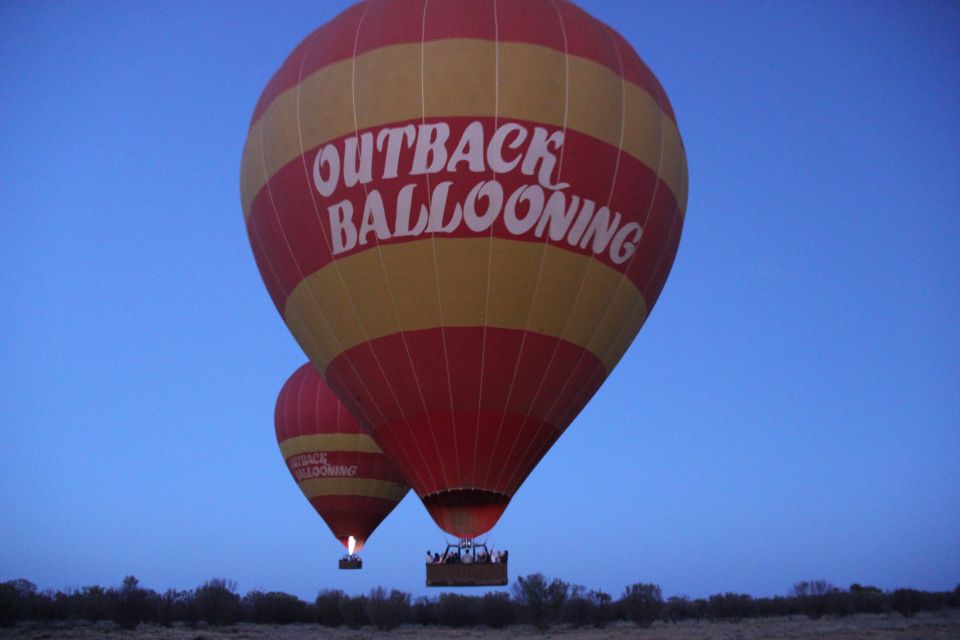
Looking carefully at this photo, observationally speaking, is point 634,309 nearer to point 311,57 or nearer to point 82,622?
point 311,57

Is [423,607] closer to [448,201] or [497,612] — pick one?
[497,612]

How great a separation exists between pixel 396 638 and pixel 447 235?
47.2 feet

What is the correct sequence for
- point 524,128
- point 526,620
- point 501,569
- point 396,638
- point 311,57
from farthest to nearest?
point 526,620 → point 396,638 → point 311,57 → point 501,569 → point 524,128

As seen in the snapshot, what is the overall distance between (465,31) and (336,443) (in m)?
16.3

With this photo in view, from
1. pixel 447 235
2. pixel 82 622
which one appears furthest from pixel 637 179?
pixel 82 622

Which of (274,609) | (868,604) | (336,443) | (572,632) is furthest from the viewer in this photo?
(868,604)

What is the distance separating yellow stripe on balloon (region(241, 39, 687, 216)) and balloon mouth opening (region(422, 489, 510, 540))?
583 cm

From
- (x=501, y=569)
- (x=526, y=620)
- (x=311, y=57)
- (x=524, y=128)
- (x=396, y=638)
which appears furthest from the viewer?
(x=526, y=620)

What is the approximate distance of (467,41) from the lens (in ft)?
39.5

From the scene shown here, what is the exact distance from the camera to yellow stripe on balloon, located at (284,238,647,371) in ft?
38.4

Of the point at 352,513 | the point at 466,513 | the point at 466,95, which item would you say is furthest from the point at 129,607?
the point at 466,95

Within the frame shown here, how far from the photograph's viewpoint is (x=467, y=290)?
11.8 m

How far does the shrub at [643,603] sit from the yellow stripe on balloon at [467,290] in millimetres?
18189

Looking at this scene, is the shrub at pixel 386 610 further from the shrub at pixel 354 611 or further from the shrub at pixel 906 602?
the shrub at pixel 906 602
